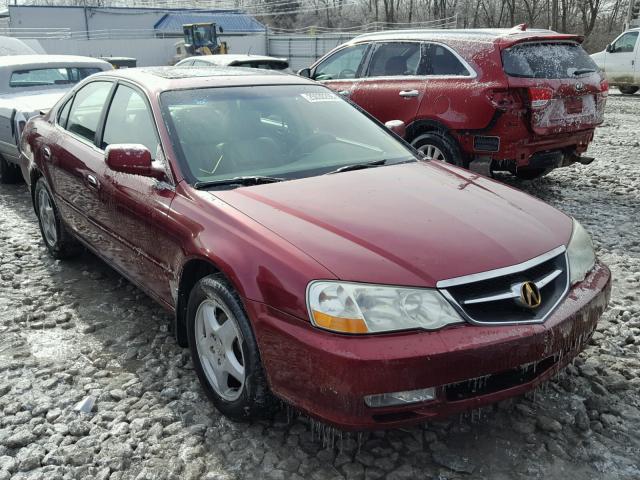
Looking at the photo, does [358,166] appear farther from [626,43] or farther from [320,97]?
[626,43]

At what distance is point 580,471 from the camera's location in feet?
8.32

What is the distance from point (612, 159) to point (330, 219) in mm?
7541

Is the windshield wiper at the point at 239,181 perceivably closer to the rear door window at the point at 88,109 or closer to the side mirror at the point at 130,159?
the side mirror at the point at 130,159

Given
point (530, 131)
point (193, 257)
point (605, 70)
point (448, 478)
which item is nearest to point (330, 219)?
point (193, 257)

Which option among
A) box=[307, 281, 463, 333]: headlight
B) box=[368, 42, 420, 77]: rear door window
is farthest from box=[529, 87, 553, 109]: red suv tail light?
box=[307, 281, 463, 333]: headlight

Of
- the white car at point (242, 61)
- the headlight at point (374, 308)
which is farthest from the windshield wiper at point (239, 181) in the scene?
the white car at point (242, 61)

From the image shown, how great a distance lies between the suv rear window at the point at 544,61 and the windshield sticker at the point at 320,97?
8.98 feet

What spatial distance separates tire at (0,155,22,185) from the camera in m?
7.45

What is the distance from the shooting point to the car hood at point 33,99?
266 inches

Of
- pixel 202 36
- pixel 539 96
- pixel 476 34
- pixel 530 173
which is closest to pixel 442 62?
pixel 476 34

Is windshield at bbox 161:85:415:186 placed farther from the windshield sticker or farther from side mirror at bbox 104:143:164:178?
side mirror at bbox 104:143:164:178

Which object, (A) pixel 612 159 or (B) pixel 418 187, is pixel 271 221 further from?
(A) pixel 612 159

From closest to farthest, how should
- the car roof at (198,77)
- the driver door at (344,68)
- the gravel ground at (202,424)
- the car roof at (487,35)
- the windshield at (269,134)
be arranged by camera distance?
1. the gravel ground at (202,424)
2. the windshield at (269,134)
3. the car roof at (198,77)
4. the car roof at (487,35)
5. the driver door at (344,68)

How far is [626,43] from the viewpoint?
19016 mm
